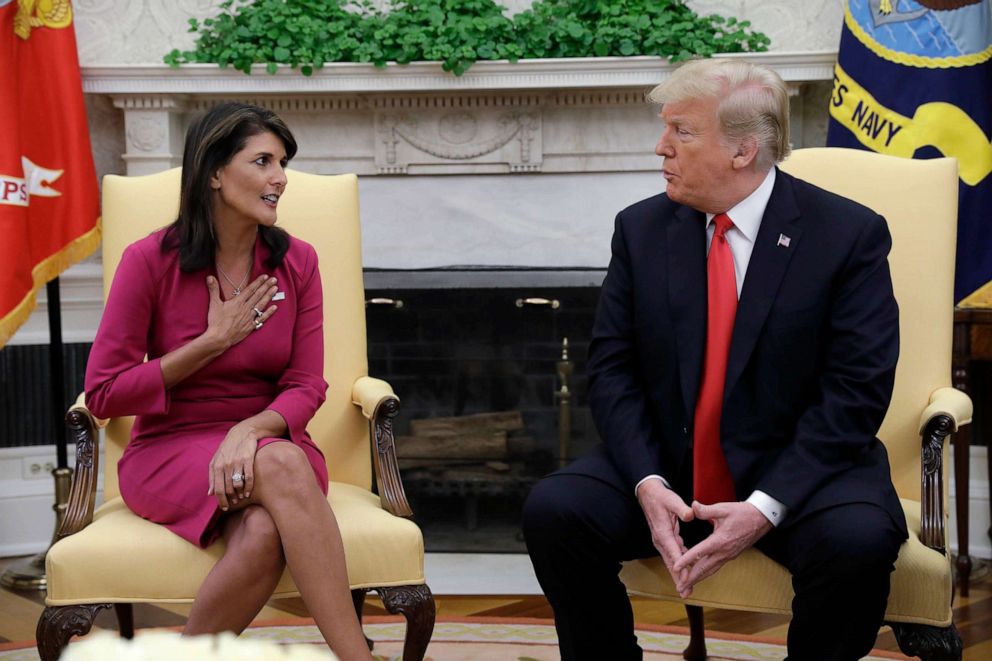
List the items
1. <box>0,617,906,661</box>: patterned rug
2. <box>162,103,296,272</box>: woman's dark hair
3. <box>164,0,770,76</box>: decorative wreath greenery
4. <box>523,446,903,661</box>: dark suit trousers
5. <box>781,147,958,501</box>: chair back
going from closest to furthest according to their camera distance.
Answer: <box>523,446,903,661</box>: dark suit trousers
<box>162,103,296,272</box>: woman's dark hair
<box>781,147,958,501</box>: chair back
<box>0,617,906,661</box>: patterned rug
<box>164,0,770,76</box>: decorative wreath greenery

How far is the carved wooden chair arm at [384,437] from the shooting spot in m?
2.40

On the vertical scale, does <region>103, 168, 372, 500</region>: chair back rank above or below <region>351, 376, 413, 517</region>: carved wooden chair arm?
above

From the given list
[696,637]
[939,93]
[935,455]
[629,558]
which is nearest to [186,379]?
[629,558]

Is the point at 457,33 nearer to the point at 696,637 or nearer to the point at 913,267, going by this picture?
the point at 913,267

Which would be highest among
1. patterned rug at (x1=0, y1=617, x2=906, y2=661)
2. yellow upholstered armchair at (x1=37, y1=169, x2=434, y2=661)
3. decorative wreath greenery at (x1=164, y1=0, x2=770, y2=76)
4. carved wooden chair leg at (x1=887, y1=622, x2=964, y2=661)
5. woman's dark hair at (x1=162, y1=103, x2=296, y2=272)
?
decorative wreath greenery at (x1=164, y1=0, x2=770, y2=76)

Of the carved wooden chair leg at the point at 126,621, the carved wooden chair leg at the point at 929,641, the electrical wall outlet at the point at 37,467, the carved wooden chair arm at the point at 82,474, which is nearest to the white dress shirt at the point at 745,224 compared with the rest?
the carved wooden chair leg at the point at 929,641

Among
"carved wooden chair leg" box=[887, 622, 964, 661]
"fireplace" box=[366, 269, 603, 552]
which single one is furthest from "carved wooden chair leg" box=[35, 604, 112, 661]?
"fireplace" box=[366, 269, 603, 552]

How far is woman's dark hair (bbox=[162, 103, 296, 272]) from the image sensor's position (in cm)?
235

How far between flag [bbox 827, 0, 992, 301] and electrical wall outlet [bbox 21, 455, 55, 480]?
2.82 meters

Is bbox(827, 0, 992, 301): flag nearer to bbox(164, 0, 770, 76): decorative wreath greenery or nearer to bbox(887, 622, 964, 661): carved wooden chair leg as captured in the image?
bbox(164, 0, 770, 76): decorative wreath greenery

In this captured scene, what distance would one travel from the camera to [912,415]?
2477 mm

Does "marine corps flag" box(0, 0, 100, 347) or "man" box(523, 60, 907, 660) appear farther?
"marine corps flag" box(0, 0, 100, 347)

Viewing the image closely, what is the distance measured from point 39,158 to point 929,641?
9.19ft

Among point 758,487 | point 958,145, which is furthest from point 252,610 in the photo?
point 958,145
